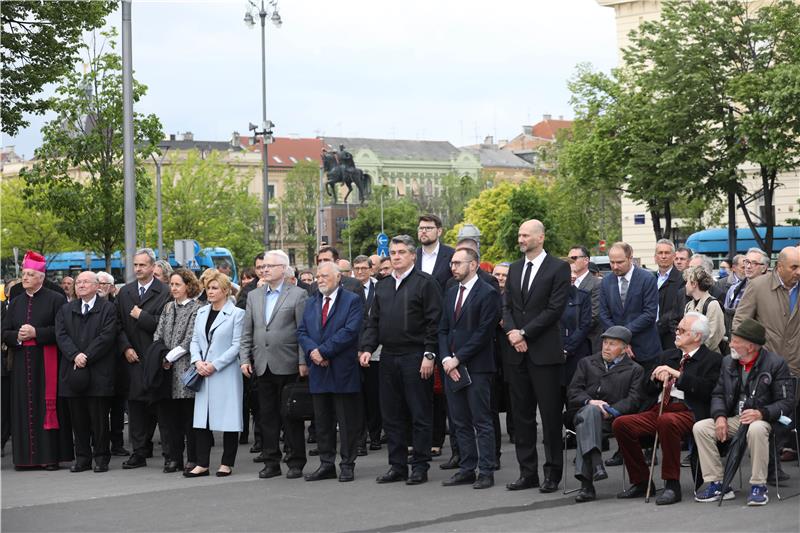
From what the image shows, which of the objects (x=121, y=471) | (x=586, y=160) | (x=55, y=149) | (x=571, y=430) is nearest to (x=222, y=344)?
(x=121, y=471)

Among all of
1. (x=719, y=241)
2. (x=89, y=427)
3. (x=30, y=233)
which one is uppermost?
(x=30, y=233)

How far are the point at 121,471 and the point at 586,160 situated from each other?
38422mm

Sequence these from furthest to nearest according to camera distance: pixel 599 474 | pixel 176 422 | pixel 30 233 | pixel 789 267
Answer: pixel 30 233 → pixel 176 422 → pixel 789 267 → pixel 599 474

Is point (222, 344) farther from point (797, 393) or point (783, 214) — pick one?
point (783, 214)

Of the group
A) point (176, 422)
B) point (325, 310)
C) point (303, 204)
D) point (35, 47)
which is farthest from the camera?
point (303, 204)

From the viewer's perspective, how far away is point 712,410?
1012cm

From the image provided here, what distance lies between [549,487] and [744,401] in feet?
5.83

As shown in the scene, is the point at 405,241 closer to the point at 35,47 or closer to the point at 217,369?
the point at 217,369

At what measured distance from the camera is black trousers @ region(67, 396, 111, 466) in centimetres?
1318

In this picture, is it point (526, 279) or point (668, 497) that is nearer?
point (668, 497)

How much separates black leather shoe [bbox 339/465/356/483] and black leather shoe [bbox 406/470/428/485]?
57 cm

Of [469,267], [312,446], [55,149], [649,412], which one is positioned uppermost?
[55,149]

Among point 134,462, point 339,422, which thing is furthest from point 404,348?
point 134,462

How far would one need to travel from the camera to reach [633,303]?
12.7 meters
